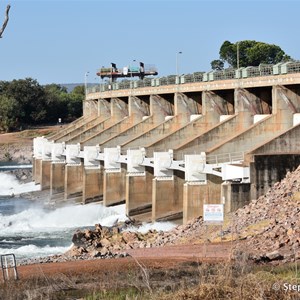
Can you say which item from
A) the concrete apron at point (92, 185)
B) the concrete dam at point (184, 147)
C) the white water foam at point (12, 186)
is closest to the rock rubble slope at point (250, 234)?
the concrete dam at point (184, 147)

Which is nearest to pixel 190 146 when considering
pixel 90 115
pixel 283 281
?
pixel 283 281

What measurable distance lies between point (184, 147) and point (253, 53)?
72262 millimetres

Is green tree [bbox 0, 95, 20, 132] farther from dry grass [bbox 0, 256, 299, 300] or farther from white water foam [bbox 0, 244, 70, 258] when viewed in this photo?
dry grass [bbox 0, 256, 299, 300]

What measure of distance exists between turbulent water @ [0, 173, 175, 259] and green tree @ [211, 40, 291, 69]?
59.9 m

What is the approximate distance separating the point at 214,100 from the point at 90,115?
83.8 ft

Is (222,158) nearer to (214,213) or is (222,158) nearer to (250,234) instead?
(250,234)

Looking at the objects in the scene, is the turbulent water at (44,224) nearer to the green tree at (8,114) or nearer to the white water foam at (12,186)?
the white water foam at (12,186)

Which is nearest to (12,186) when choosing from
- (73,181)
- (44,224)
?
(73,181)

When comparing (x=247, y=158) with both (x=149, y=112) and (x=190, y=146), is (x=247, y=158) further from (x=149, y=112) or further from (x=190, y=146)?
(x=149, y=112)

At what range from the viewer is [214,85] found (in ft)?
157

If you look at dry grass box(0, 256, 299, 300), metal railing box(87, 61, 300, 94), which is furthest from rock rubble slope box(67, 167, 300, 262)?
metal railing box(87, 61, 300, 94)

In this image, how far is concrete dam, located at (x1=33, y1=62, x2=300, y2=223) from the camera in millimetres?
33562

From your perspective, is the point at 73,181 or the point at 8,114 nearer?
the point at 73,181

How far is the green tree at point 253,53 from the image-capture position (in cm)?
11050
